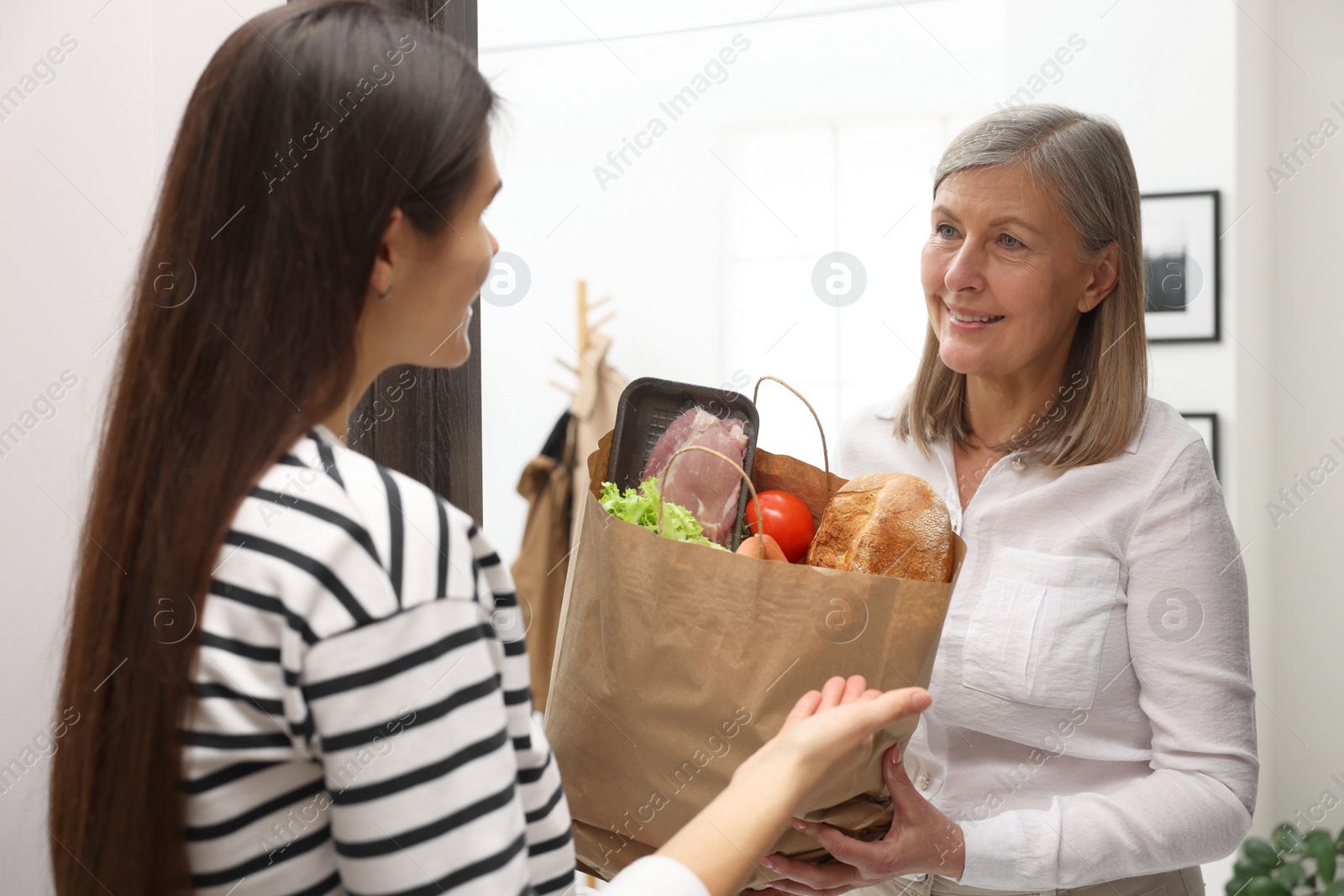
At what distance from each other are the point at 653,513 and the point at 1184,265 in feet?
5.22

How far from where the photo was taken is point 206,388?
0.51 m

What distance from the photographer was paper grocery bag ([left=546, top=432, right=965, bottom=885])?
71 centimetres

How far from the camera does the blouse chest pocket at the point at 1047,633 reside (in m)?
0.93

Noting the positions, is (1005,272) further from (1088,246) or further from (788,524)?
(788,524)

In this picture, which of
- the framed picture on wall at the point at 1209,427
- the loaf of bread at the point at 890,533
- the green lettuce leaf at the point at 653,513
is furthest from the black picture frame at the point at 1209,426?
the green lettuce leaf at the point at 653,513

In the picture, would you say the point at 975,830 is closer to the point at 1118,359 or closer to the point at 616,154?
the point at 1118,359

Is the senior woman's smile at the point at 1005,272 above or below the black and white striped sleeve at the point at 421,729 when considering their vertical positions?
above

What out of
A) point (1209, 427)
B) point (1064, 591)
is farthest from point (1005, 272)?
point (1209, 427)

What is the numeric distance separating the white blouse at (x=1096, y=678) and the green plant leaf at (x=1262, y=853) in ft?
3.61

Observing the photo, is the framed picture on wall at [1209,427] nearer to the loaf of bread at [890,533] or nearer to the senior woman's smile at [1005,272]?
the senior woman's smile at [1005,272]

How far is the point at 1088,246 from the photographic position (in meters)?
0.99

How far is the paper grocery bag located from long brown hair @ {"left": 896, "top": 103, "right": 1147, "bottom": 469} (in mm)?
261

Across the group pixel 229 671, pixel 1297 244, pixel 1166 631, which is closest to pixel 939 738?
pixel 1166 631

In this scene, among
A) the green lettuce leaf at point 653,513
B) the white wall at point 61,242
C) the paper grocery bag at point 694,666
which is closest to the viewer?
the paper grocery bag at point 694,666
